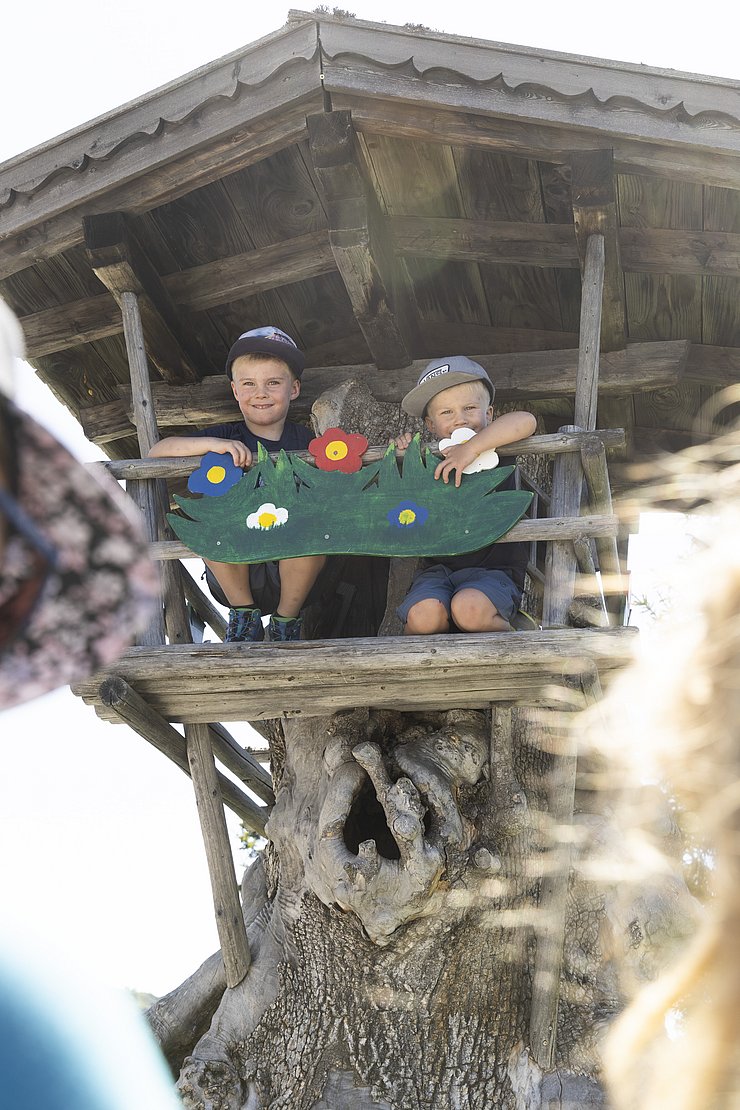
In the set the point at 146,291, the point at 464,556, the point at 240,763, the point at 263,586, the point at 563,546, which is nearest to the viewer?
the point at 563,546

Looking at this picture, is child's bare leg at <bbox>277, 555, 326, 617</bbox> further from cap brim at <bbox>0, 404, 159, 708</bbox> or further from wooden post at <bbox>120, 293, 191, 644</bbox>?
cap brim at <bbox>0, 404, 159, 708</bbox>

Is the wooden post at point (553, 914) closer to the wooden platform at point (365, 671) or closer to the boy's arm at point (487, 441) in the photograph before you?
Answer: the wooden platform at point (365, 671)

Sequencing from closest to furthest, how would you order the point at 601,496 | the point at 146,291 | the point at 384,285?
the point at 601,496
the point at 384,285
the point at 146,291

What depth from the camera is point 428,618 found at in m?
4.46

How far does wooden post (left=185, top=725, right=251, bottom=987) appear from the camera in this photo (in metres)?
5.05

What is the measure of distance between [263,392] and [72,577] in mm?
4076

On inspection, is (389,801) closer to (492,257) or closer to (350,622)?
(350,622)

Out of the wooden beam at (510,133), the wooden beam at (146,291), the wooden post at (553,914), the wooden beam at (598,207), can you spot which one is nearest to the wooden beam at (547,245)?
the wooden beam at (598,207)

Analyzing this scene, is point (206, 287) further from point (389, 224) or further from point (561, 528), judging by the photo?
point (561, 528)

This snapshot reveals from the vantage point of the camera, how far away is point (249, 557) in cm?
455

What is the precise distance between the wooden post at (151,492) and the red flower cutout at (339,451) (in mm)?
684

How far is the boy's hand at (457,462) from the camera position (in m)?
→ 4.54

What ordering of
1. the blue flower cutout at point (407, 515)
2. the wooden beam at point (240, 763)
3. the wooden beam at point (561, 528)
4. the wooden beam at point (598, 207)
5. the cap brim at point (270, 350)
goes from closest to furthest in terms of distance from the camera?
the wooden beam at point (561, 528) < the blue flower cutout at point (407, 515) < the wooden beam at point (598, 207) < the cap brim at point (270, 350) < the wooden beam at point (240, 763)

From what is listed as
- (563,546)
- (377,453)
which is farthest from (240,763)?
(563,546)
